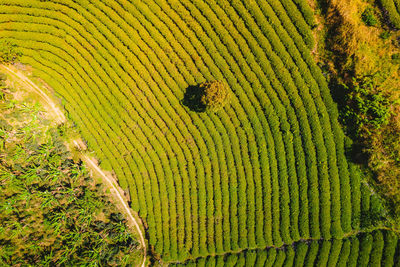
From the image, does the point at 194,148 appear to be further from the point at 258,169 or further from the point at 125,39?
the point at 125,39

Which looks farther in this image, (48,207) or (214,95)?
(48,207)

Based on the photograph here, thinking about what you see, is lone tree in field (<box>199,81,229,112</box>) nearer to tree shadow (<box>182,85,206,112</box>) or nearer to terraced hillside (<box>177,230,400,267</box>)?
tree shadow (<box>182,85,206,112</box>)

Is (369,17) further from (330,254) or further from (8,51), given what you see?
(8,51)

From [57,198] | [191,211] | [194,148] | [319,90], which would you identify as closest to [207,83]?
[194,148]

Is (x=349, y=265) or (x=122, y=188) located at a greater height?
(x=122, y=188)

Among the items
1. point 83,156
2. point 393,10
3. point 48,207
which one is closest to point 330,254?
point 393,10

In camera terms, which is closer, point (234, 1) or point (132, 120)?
point (234, 1)
